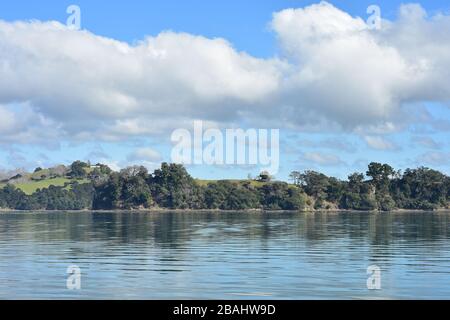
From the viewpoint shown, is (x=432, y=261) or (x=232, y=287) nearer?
(x=232, y=287)

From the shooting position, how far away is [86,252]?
85.2 metres

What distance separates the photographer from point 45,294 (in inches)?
2000

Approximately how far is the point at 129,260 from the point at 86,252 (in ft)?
39.4

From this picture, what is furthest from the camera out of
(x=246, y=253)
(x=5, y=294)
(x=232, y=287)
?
(x=246, y=253)
